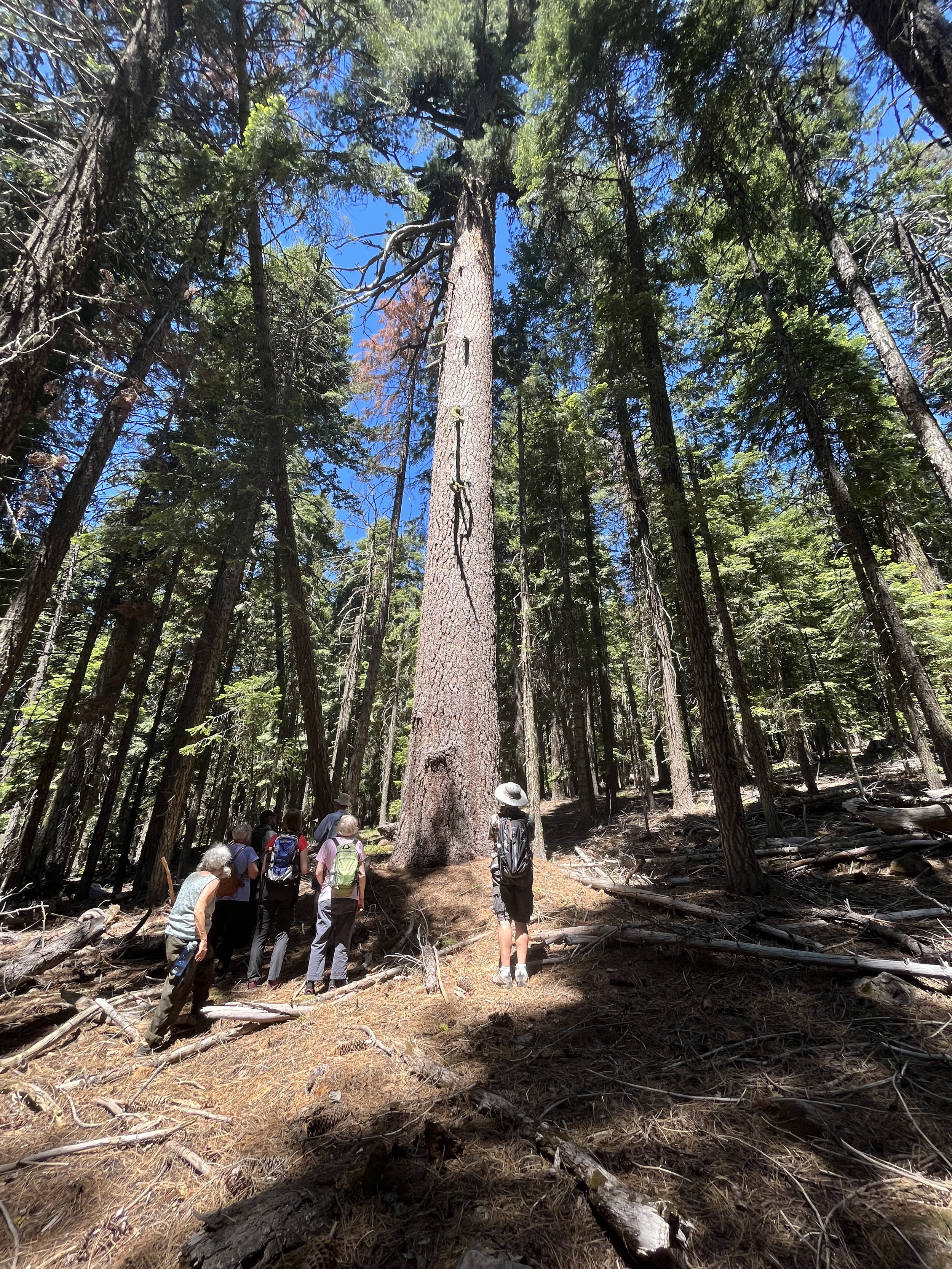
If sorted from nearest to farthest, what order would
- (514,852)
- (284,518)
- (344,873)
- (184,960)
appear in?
(184,960) → (514,852) → (344,873) → (284,518)

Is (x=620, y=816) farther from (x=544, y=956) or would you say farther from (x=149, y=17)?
(x=149, y=17)

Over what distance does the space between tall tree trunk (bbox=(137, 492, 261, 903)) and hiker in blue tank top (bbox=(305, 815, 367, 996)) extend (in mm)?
3587

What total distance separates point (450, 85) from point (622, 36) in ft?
20.2

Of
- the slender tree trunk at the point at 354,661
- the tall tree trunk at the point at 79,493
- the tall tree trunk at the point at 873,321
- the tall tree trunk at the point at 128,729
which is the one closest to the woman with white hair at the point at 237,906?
the tall tree trunk at the point at 79,493

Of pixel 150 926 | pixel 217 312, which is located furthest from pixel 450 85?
pixel 150 926

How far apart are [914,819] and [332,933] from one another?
6.81 meters

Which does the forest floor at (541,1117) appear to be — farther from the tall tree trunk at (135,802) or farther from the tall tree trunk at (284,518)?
the tall tree trunk at (135,802)

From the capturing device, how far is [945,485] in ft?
24.6

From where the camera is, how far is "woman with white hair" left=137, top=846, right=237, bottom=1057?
4.10m

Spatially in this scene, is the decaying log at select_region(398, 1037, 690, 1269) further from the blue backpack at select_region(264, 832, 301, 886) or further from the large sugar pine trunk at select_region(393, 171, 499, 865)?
the large sugar pine trunk at select_region(393, 171, 499, 865)

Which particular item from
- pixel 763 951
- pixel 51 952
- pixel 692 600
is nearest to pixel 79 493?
pixel 51 952

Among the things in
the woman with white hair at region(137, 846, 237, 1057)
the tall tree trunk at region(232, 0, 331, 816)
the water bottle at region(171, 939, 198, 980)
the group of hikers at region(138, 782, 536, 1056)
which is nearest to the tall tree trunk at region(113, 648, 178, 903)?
the tall tree trunk at region(232, 0, 331, 816)

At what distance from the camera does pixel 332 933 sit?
518cm

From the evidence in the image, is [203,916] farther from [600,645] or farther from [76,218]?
[600,645]
